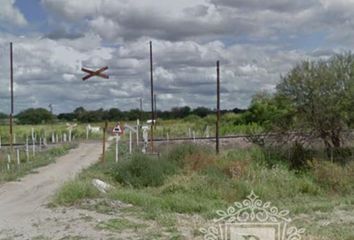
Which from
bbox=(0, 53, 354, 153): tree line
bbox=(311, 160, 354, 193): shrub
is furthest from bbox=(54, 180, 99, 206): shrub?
bbox=(0, 53, 354, 153): tree line

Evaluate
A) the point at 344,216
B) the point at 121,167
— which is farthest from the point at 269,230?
the point at 121,167

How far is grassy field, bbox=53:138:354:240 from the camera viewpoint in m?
12.5

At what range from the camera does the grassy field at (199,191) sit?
12.5m

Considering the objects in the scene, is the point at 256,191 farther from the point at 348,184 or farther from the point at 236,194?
the point at 348,184

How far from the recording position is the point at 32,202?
1585 centimetres

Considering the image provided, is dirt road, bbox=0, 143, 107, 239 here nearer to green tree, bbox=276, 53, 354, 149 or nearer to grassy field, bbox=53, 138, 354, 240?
grassy field, bbox=53, 138, 354, 240

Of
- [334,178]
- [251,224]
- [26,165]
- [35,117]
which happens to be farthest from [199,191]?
[35,117]

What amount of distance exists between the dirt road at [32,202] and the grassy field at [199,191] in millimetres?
950

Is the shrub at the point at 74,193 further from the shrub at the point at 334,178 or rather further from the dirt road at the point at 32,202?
the shrub at the point at 334,178

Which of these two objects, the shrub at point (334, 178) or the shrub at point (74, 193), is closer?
the shrub at point (74, 193)

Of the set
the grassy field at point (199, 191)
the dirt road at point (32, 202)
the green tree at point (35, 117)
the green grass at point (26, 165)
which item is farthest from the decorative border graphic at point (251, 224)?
the green tree at point (35, 117)

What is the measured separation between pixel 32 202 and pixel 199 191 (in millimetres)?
4962

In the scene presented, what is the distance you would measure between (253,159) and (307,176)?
13.9 feet

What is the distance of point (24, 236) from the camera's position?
11477mm
